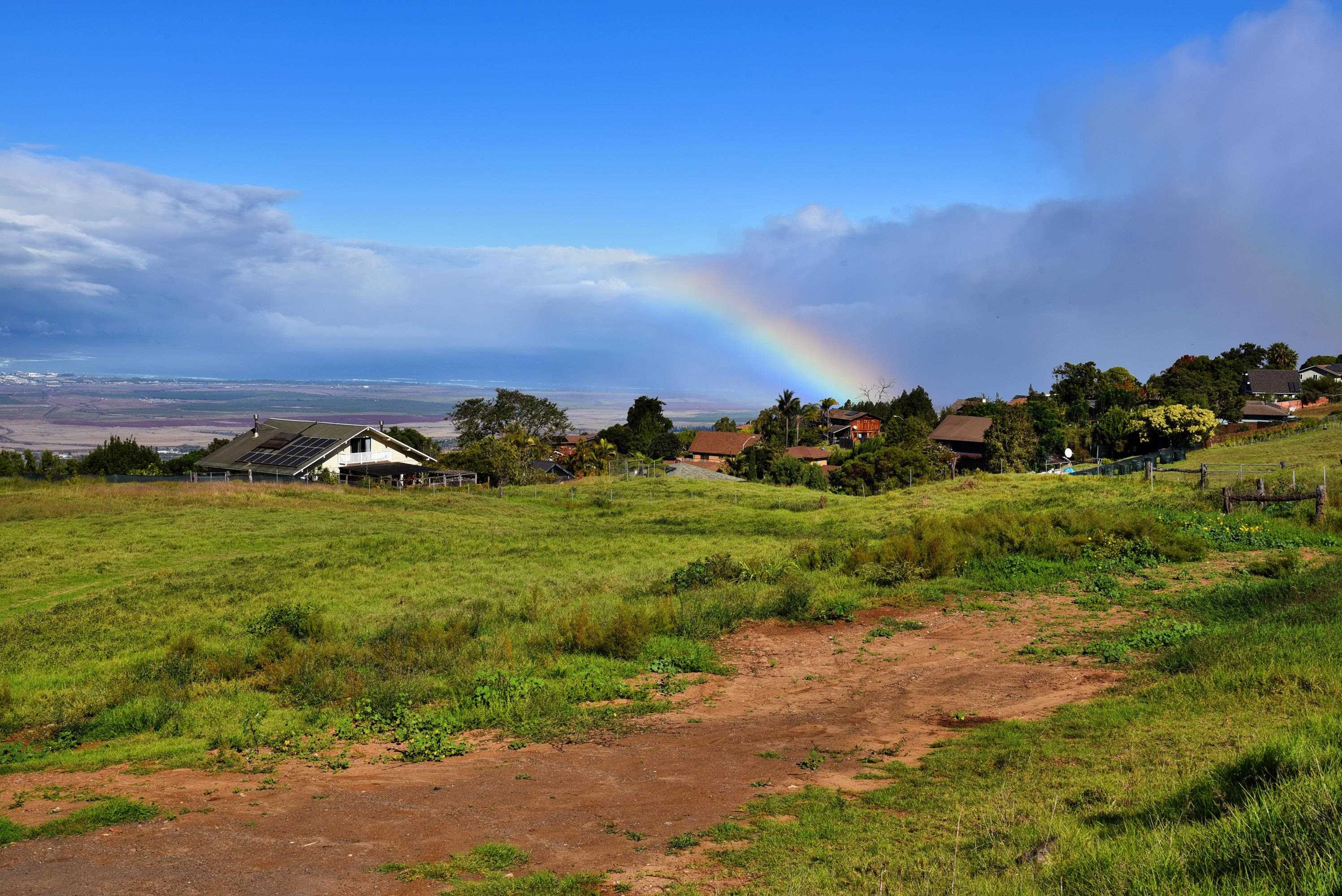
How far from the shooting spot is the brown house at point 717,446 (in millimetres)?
113438

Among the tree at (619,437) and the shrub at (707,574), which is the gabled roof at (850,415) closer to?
the tree at (619,437)

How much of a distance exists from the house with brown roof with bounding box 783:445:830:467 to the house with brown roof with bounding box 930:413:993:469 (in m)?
12.3

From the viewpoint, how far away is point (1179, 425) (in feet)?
225

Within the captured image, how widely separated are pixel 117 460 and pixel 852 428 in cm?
9911

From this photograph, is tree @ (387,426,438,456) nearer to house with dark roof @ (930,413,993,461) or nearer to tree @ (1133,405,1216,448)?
house with dark roof @ (930,413,993,461)

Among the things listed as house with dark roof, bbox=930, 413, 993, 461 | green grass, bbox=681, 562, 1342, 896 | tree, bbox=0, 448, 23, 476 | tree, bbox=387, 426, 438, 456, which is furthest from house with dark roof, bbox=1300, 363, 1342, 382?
tree, bbox=0, 448, 23, 476

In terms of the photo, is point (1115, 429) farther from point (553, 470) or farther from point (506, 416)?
point (506, 416)

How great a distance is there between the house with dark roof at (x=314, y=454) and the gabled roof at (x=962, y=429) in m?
59.3

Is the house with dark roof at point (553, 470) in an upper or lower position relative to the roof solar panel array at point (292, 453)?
lower

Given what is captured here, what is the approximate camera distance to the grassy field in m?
6.21

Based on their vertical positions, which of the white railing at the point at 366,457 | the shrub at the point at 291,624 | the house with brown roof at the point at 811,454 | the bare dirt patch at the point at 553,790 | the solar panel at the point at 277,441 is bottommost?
the bare dirt patch at the point at 553,790

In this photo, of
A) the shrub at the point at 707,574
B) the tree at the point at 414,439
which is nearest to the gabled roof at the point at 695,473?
the tree at the point at 414,439

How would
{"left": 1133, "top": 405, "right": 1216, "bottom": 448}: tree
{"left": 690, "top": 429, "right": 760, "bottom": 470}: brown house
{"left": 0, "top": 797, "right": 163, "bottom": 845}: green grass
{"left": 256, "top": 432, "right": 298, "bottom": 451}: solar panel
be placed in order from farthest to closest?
{"left": 690, "top": 429, "right": 760, "bottom": 470}: brown house < {"left": 256, "top": 432, "right": 298, "bottom": 451}: solar panel < {"left": 1133, "top": 405, "right": 1216, "bottom": 448}: tree < {"left": 0, "top": 797, "right": 163, "bottom": 845}: green grass

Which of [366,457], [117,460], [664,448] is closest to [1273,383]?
[664,448]
